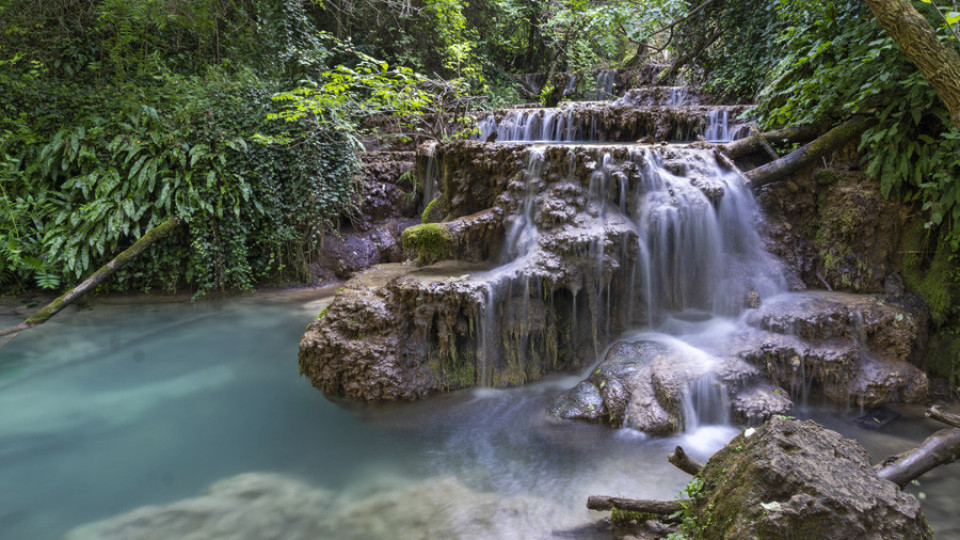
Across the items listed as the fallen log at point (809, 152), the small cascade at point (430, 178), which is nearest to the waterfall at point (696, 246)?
the fallen log at point (809, 152)

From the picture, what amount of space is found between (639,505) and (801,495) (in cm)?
119

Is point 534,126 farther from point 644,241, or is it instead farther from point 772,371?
point 772,371

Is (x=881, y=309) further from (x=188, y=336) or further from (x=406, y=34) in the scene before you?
(x=406, y=34)

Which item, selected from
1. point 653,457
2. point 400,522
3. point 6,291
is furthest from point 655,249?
point 6,291

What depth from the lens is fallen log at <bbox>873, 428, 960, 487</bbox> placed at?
8.52 ft

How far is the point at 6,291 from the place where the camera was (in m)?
8.41

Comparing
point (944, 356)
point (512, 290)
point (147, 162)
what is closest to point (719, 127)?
point (944, 356)

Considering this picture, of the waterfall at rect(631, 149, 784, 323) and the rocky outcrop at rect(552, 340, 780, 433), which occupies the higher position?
the waterfall at rect(631, 149, 784, 323)

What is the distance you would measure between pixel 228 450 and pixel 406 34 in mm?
13222

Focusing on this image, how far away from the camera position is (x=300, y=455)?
4.50 metres

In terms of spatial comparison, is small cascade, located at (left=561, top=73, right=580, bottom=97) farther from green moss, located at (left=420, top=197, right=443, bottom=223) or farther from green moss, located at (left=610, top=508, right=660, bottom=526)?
green moss, located at (left=610, top=508, right=660, bottom=526)

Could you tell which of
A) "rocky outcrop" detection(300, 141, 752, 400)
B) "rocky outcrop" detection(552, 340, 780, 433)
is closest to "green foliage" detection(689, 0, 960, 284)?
"rocky outcrop" detection(300, 141, 752, 400)

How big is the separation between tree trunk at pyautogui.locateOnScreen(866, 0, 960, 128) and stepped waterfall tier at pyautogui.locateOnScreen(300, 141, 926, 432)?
2.50 meters

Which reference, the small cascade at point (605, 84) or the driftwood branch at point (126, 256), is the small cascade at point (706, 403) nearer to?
the driftwood branch at point (126, 256)
